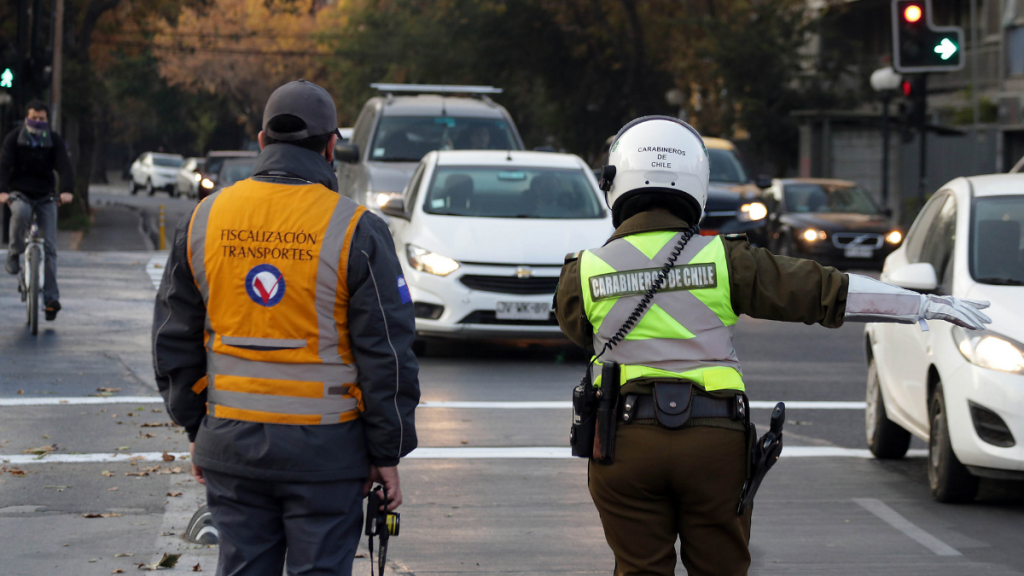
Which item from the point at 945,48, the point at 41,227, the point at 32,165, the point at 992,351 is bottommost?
the point at 992,351

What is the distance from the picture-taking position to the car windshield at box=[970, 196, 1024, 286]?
21.8 feet

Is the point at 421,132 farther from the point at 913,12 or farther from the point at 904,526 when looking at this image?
the point at 904,526

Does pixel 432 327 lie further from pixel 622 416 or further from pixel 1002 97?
pixel 1002 97

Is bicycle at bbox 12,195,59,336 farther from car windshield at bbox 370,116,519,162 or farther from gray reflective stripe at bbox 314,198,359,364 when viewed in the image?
gray reflective stripe at bbox 314,198,359,364

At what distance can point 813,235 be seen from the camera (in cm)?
2084

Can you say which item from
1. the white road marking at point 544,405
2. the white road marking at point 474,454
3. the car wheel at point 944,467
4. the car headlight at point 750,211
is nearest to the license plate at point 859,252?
the car headlight at point 750,211

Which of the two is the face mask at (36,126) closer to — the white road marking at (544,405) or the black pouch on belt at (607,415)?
the white road marking at (544,405)

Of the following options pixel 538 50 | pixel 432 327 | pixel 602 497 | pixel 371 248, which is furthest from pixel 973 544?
pixel 538 50

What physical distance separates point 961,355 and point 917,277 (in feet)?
1.46

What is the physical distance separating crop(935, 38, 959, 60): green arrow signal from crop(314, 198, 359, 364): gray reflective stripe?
43.3 ft

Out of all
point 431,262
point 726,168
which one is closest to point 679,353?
point 431,262

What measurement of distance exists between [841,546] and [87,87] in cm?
2839

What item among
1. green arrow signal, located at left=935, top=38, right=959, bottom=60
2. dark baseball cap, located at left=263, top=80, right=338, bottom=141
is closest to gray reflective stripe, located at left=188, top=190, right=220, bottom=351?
dark baseball cap, located at left=263, top=80, right=338, bottom=141

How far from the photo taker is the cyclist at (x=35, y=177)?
11.1 metres
